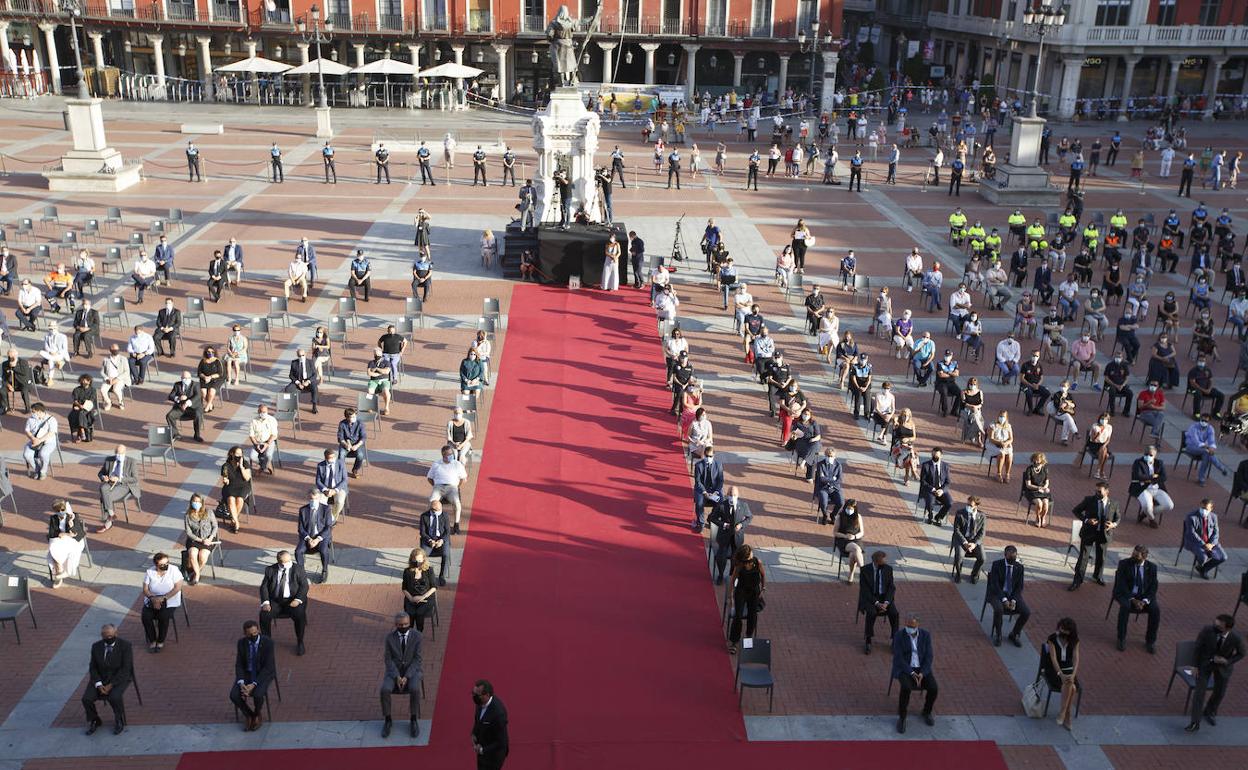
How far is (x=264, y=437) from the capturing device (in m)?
18.8

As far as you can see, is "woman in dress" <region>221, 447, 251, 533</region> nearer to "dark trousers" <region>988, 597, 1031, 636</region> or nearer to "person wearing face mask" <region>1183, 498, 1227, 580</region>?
"dark trousers" <region>988, 597, 1031, 636</region>

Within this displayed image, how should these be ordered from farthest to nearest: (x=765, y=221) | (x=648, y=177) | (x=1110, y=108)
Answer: (x=1110, y=108), (x=648, y=177), (x=765, y=221)

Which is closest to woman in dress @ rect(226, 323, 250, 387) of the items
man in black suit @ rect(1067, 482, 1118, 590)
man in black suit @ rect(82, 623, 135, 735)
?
man in black suit @ rect(82, 623, 135, 735)

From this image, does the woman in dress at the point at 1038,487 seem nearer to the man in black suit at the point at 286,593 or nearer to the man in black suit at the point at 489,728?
the man in black suit at the point at 489,728

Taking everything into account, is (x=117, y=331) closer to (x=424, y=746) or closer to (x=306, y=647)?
(x=306, y=647)

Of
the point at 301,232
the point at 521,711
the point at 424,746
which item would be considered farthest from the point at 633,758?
the point at 301,232

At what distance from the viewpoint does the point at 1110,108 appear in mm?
64188

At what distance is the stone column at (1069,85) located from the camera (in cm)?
6232

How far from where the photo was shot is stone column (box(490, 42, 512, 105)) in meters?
65.2

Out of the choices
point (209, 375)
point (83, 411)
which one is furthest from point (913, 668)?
point (83, 411)

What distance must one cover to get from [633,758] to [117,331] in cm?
1892

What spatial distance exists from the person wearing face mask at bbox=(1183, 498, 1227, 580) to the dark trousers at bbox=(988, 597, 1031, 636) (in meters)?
3.47

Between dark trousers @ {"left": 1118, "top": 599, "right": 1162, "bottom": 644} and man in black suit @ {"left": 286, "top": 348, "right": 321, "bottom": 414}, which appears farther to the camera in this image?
man in black suit @ {"left": 286, "top": 348, "right": 321, "bottom": 414}

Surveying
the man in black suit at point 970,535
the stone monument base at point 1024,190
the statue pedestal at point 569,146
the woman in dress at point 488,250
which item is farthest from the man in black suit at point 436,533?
the stone monument base at point 1024,190
